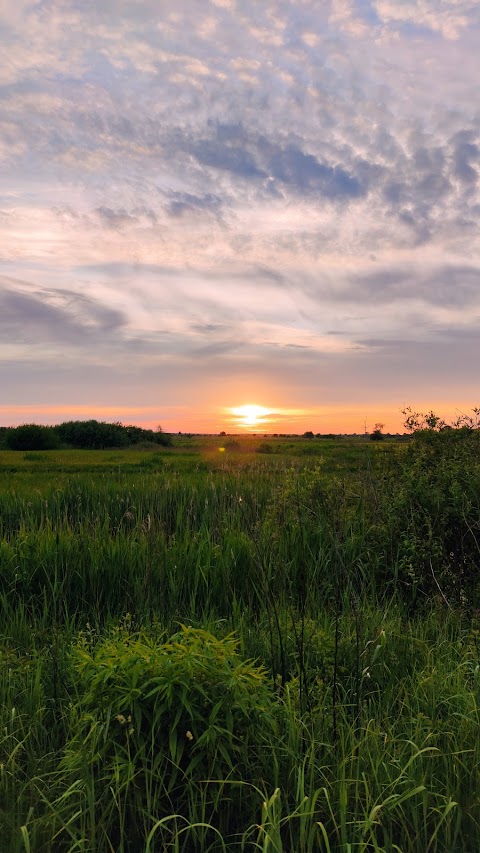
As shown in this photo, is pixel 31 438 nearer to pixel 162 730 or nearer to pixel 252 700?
pixel 162 730

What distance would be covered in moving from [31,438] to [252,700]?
1729 inches

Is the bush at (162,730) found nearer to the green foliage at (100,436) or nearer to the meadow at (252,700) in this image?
the meadow at (252,700)

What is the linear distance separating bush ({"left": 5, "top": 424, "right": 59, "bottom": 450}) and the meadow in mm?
37811

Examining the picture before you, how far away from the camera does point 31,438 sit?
4459 cm

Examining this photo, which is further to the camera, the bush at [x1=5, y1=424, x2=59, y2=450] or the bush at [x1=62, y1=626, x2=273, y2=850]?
the bush at [x1=5, y1=424, x2=59, y2=450]

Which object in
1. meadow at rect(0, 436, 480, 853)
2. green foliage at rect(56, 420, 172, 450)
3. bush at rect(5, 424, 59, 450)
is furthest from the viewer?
green foliage at rect(56, 420, 172, 450)

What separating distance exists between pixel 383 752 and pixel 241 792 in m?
0.95

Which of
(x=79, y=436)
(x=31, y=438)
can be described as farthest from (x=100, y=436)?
(x=31, y=438)

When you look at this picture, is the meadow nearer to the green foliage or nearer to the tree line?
the tree line

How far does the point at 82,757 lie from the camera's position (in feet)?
11.6

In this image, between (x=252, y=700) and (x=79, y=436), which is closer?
(x=252, y=700)

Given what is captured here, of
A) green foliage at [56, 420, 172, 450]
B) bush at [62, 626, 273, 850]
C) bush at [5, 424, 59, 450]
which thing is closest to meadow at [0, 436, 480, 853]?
bush at [62, 626, 273, 850]

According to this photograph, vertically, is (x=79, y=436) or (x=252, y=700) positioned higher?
(x=79, y=436)

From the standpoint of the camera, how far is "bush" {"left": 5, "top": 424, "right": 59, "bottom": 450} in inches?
1751
